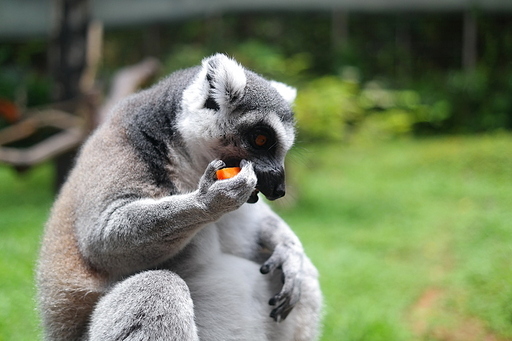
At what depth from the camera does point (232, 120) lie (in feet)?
10.8

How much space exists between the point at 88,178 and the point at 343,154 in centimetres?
1227

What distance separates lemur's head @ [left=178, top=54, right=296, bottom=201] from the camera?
3.23m

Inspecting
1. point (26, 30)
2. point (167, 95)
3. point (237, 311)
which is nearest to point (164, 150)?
point (167, 95)

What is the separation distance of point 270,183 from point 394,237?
6.07 metres

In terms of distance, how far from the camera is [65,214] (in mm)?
3588

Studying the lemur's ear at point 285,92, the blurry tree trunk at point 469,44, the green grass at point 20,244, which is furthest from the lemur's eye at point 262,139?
the blurry tree trunk at point 469,44

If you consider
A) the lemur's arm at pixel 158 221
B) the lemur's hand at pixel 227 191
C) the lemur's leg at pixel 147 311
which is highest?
the lemur's hand at pixel 227 191

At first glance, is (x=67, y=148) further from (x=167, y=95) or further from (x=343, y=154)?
(x=343, y=154)

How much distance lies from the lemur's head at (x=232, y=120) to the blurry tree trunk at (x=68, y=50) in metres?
6.96

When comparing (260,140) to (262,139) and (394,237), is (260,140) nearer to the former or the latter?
(262,139)

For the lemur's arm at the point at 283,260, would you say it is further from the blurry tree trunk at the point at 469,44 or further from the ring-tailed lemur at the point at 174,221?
the blurry tree trunk at the point at 469,44

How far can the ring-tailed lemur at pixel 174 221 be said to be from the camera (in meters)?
3.00

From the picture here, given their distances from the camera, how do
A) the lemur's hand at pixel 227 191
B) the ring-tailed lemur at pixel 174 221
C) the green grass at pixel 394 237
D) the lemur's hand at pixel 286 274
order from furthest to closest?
the green grass at pixel 394 237 → the lemur's hand at pixel 286 274 → the ring-tailed lemur at pixel 174 221 → the lemur's hand at pixel 227 191

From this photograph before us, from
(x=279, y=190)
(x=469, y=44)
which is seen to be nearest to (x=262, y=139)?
(x=279, y=190)
